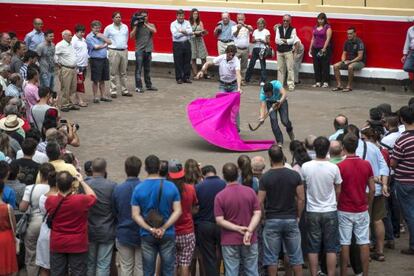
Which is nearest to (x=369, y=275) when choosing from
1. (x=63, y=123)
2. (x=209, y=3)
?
(x=63, y=123)

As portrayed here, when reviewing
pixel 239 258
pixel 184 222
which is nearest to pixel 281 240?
pixel 239 258

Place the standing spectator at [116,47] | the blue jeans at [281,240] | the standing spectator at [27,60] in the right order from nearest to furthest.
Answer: the blue jeans at [281,240] < the standing spectator at [27,60] < the standing spectator at [116,47]

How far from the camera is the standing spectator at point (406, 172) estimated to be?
43.4ft

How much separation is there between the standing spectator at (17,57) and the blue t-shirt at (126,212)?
8281 mm

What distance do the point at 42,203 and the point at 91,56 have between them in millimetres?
11011

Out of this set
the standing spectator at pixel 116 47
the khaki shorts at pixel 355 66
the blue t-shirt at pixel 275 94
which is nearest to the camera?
the blue t-shirt at pixel 275 94

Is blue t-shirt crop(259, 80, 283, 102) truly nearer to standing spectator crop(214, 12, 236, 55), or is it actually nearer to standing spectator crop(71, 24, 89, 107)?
standing spectator crop(71, 24, 89, 107)

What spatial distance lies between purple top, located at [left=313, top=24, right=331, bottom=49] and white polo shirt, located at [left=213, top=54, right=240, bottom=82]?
596cm

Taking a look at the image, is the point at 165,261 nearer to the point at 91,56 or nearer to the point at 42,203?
the point at 42,203

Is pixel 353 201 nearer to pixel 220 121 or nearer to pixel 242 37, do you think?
pixel 220 121

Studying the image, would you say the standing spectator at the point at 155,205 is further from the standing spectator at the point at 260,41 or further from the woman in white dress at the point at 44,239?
the standing spectator at the point at 260,41

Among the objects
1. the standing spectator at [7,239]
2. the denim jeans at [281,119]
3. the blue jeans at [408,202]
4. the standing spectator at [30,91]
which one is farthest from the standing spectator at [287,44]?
the standing spectator at [7,239]

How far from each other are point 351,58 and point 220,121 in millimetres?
6698

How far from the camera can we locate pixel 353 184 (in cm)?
1202
